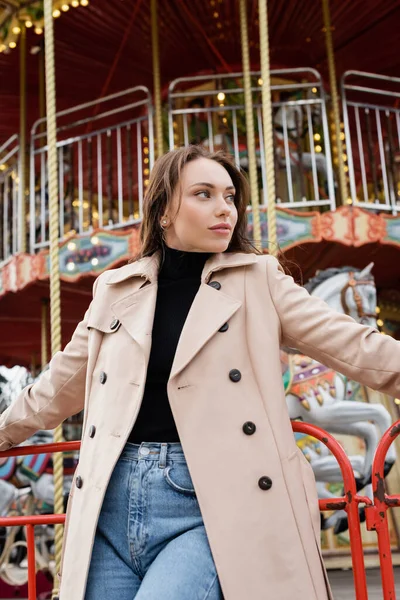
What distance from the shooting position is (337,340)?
4.77 ft

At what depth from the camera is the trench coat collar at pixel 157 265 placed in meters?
1.61

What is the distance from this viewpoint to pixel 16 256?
7094mm

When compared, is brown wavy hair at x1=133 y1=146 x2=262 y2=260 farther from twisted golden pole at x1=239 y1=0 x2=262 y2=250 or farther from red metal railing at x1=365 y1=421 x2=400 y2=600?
twisted golden pole at x1=239 y1=0 x2=262 y2=250

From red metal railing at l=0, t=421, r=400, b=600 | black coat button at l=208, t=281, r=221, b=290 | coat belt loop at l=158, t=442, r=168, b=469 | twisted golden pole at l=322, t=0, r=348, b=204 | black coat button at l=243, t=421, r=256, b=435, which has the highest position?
twisted golden pole at l=322, t=0, r=348, b=204

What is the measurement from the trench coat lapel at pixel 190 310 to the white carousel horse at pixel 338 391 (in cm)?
368

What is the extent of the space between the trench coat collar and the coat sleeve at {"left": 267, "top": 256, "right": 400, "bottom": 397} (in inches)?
4.5

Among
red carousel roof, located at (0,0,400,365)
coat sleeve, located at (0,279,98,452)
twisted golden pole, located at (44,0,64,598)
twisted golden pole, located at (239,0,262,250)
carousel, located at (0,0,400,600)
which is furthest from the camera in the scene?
red carousel roof, located at (0,0,400,365)

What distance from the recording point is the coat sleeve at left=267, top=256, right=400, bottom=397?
1417 millimetres

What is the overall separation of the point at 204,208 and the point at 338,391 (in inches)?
155

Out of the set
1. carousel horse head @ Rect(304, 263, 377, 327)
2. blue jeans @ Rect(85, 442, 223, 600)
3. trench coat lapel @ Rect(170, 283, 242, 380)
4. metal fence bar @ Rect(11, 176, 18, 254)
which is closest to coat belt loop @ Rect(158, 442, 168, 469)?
blue jeans @ Rect(85, 442, 223, 600)

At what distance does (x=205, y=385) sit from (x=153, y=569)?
0.37 meters

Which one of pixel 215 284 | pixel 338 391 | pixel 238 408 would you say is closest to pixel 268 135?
pixel 338 391

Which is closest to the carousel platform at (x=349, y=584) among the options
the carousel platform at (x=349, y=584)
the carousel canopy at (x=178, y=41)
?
the carousel platform at (x=349, y=584)

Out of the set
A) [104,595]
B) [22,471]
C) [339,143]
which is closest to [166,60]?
[339,143]
